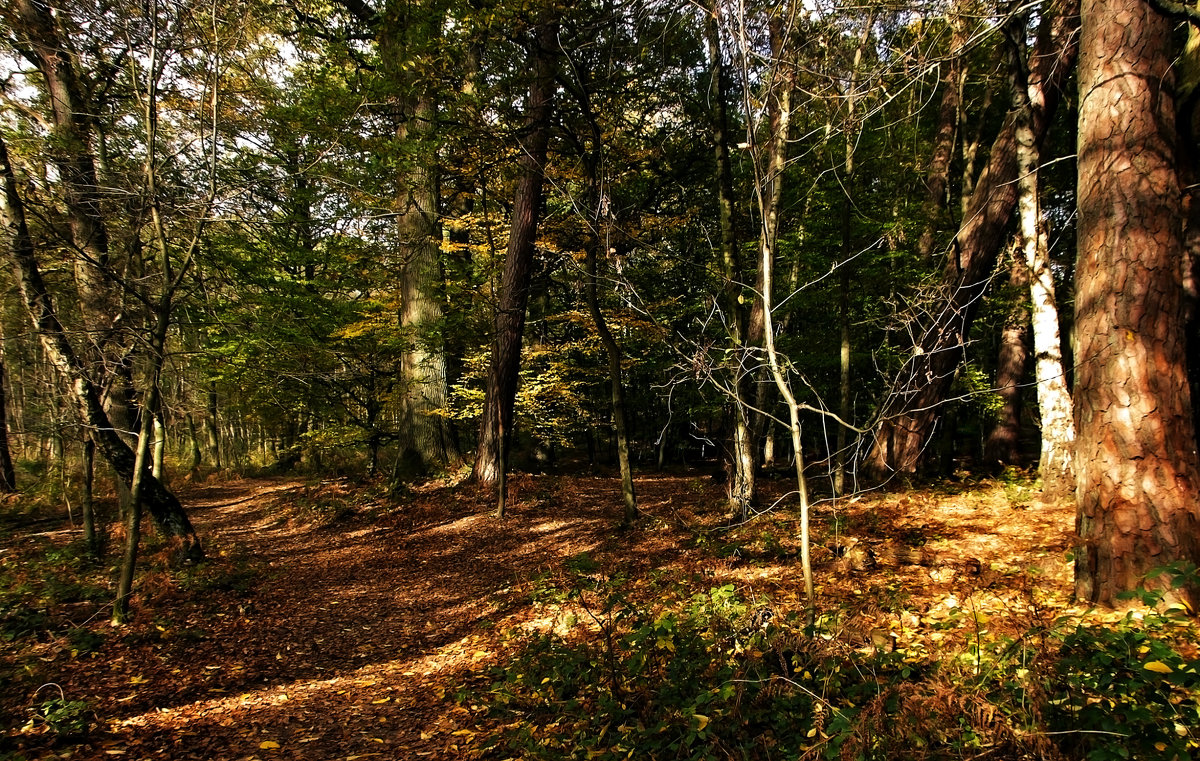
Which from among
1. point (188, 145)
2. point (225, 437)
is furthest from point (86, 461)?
point (225, 437)

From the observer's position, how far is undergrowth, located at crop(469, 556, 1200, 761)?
238 centimetres

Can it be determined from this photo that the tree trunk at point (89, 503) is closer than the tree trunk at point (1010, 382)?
Yes

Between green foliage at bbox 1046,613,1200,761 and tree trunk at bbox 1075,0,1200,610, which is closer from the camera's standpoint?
green foliage at bbox 1046,613,1200,761

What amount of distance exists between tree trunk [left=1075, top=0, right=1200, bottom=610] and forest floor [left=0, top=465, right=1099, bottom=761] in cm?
68

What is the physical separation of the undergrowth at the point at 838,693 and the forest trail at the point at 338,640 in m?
0.85

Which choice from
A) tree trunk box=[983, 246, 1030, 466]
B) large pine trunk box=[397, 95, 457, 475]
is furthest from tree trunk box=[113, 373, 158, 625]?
tree trunk box=[983, 246, 1030, 466]

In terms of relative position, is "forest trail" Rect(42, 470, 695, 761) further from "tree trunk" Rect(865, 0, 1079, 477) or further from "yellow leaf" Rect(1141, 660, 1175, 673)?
"tree trunk" Rect(865, 0, 1079, 477)

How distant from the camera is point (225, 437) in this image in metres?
25.4

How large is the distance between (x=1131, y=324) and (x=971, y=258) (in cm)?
564

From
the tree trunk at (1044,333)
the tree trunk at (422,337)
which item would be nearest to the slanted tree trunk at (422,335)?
the tree trunk at (422,337)

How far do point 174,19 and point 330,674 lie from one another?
637 cm

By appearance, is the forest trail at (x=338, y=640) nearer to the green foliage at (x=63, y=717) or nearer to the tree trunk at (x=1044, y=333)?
the green foliage at (x=63, y=717)

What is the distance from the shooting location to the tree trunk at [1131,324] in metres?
3.47

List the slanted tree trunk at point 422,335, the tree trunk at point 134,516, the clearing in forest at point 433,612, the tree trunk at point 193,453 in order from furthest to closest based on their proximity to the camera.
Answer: the tree trunk at point 193,453
the slanted tree trunk at point 422,335
the tree trunk at point 134,516
the clearing in forest at point 433,612
